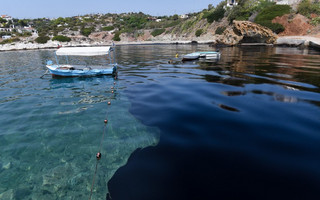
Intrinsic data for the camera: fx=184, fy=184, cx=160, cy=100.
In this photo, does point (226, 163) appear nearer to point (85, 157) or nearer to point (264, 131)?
point (264, 131)

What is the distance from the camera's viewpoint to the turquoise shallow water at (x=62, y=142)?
646 cm

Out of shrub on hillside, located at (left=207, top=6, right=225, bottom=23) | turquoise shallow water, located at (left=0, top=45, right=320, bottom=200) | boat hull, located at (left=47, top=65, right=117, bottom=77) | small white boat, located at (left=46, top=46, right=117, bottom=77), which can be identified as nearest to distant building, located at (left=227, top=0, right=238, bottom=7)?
shrub on hillside, located at (left=207, top=6, right=225, bottom=23)

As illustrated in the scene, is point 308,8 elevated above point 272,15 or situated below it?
above

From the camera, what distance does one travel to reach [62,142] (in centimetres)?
896

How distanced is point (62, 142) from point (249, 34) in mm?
67034

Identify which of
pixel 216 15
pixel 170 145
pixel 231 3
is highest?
pixel 231 3

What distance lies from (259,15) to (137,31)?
86.8m

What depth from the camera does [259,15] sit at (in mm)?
77938

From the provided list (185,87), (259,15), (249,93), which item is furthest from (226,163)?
(259,15)

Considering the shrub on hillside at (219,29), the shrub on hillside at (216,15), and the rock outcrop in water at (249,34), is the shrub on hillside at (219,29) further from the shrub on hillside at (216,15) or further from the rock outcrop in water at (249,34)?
the rock outcrop in water at (249,34)

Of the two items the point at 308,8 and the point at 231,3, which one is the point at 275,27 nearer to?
the point at 308,8

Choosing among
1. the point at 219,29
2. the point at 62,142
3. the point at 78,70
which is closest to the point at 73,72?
the point at 78,70

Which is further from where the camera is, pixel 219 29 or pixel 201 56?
pixel 219 29

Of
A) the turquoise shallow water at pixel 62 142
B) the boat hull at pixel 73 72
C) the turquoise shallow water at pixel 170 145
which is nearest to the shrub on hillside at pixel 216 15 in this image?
the boat hull at pixel 73 72
